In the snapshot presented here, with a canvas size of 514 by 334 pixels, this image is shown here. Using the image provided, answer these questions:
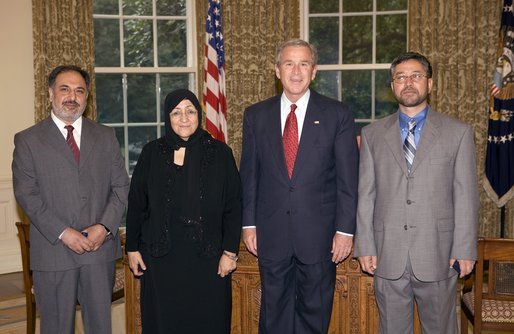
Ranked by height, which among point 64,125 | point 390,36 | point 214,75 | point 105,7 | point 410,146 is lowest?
point 410,146

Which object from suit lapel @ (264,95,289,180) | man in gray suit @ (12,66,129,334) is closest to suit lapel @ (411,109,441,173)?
suit lapel @ (264,95,289,180)

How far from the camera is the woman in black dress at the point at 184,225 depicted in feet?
9.75

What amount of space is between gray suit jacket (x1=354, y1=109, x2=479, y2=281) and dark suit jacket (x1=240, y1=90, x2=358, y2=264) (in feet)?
0.39

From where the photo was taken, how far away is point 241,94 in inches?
253

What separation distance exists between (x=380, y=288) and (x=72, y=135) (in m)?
1.69

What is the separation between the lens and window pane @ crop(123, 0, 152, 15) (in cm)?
645

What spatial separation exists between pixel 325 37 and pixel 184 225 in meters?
4.23

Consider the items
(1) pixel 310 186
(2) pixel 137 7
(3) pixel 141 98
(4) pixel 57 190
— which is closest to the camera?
(1) pixel 310 186

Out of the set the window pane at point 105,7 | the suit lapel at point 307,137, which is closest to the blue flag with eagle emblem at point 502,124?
the suit lapel at point 307,137

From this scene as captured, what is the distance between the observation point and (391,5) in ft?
21.5

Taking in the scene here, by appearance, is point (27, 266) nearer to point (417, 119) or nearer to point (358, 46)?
point (417, 119)

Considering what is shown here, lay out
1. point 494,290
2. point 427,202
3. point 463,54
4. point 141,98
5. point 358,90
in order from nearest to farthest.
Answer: point 427,202 < point 494,290 < point 463,54 < point 141,98 < point 358,90

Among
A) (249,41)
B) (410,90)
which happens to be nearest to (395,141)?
(410,90)

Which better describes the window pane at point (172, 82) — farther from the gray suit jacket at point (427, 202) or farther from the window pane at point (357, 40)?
the gray suit jacket at point (427, 202)
